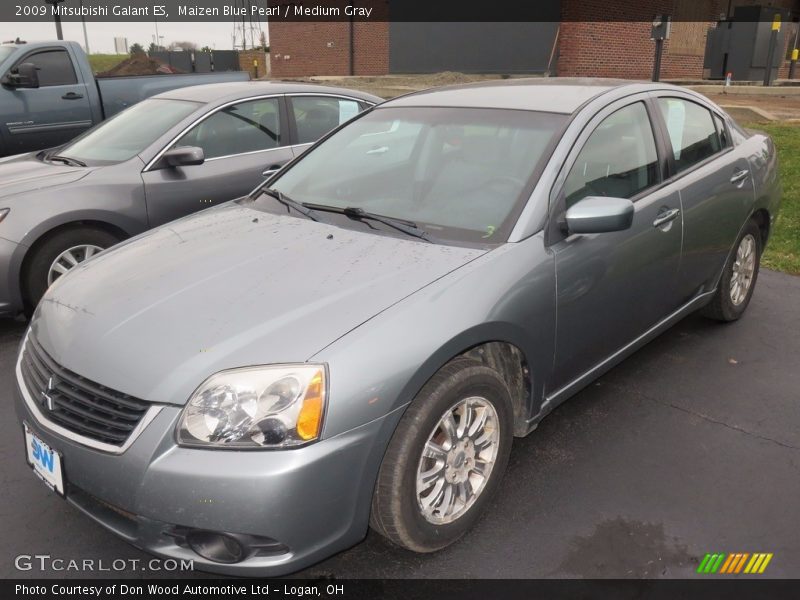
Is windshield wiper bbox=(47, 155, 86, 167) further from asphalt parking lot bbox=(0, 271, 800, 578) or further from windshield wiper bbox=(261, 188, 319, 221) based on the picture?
windshield wiper bbox=(261, 188, 319, 221)

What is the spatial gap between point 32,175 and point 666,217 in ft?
13.8

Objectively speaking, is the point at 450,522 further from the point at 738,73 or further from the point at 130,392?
the point at 738,73

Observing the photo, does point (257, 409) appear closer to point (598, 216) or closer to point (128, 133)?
point (598, 216)

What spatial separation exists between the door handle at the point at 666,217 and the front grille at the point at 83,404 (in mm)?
2506

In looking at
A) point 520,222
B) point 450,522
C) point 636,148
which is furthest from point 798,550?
point 636,148

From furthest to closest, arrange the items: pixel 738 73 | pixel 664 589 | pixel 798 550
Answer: pixel 738 73 → pixel 798 550 → pixel 664 589

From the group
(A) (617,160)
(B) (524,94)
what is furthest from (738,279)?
(B) (524,94)

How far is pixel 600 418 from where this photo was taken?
3.69 m

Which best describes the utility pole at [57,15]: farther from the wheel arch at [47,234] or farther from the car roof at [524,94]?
the car roof at [524,94]

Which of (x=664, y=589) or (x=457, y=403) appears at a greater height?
(x=457, y=403)

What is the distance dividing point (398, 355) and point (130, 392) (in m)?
0.85

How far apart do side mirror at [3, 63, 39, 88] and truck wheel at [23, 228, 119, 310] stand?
13.5ft

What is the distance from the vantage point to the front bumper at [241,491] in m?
2.12

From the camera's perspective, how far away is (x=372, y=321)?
2363mm
